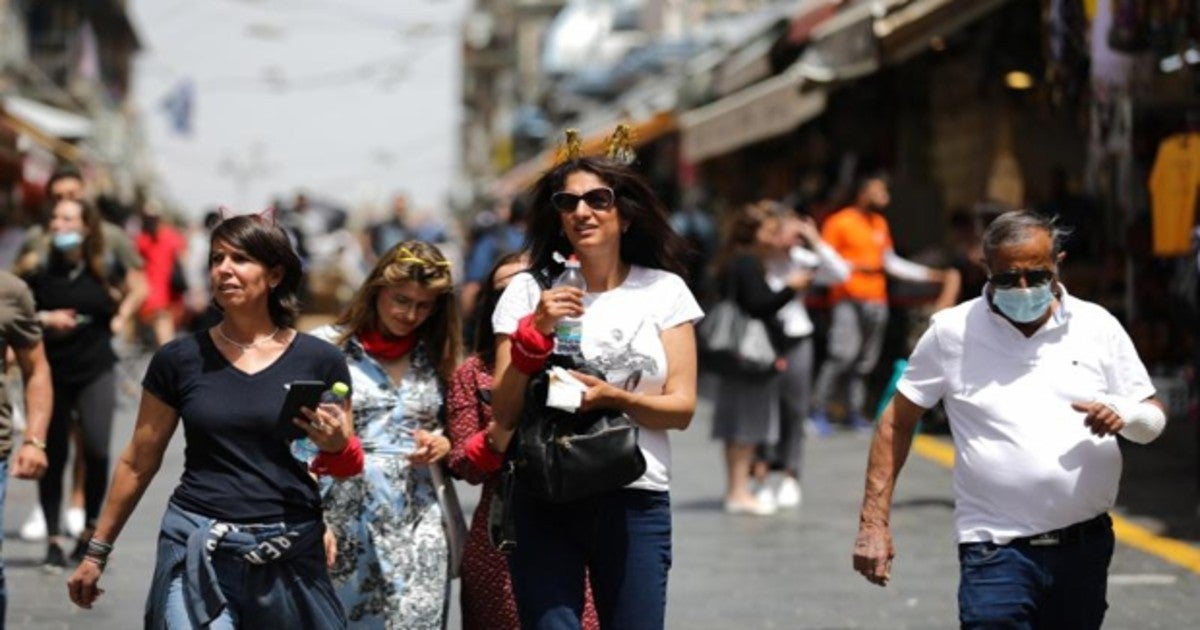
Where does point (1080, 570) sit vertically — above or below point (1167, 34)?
below

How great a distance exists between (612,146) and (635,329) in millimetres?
742

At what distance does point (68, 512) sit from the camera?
40.1 feet

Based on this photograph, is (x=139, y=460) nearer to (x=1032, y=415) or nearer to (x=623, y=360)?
(x=623, y=360)

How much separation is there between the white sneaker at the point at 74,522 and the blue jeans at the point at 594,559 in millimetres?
5802

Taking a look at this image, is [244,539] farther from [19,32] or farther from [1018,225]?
[19,32]

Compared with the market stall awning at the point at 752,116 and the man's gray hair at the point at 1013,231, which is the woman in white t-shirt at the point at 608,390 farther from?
the market stall awning at the point at 752,116

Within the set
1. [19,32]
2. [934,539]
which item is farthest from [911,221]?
[19,32]

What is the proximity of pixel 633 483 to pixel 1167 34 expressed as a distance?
7949mm

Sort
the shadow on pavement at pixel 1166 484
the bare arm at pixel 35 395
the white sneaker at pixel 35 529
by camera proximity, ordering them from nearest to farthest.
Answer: the bare arm at pixel 35 395
the white sneaker at pixel 35 529
the shadow on pavement at pixel 1166 484

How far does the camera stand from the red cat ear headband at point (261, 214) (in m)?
6.54

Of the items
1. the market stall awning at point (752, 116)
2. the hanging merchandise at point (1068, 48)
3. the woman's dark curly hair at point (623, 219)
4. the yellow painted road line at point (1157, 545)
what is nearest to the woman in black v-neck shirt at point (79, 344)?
the yellow painted road line at point (1157, 545)

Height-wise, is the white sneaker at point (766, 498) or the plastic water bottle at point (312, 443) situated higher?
the plastic water bottle at point (312, 443)

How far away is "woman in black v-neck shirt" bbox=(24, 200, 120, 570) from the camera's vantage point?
11.3 m

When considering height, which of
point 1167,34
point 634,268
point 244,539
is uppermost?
point 1167,34
